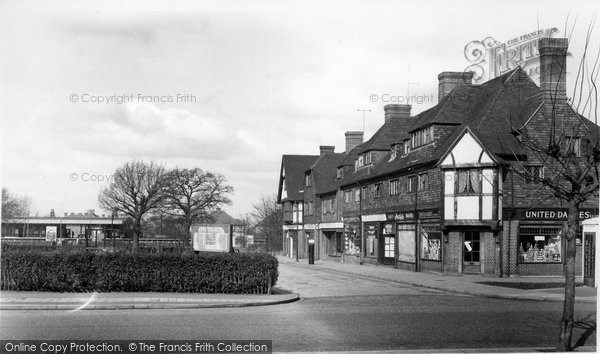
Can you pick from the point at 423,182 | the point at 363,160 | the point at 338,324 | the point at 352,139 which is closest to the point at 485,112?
the point at 423,182

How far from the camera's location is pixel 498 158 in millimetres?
28125

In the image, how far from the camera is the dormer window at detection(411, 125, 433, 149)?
1291 inches

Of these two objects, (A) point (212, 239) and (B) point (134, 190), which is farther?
(B) point (134, 190)

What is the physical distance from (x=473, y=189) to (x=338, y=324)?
59.1 ft

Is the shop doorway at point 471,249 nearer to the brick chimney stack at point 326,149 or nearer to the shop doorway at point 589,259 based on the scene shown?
the shop doorway at point 589,259

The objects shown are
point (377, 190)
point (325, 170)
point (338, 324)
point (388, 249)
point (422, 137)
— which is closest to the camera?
point (338, 324)

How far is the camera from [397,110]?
1756 inches

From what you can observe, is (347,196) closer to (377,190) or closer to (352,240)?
(352,240)

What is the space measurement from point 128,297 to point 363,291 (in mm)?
8254

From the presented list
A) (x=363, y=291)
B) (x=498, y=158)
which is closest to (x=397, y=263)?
(x=498, y=158)

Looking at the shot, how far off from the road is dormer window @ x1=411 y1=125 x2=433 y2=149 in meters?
16.6

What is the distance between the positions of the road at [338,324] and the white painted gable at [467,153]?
1216 cm

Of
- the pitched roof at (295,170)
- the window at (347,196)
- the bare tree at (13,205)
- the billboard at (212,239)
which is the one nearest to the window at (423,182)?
the window at (347,196)

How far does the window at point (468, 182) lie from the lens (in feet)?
94.3
